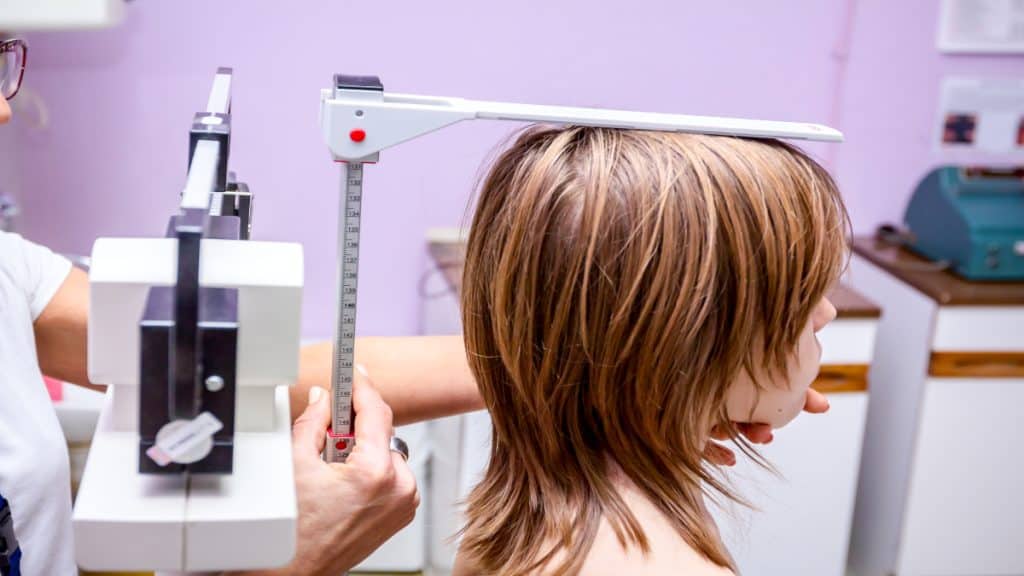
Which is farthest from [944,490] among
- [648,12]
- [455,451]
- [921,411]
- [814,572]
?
[648,12]

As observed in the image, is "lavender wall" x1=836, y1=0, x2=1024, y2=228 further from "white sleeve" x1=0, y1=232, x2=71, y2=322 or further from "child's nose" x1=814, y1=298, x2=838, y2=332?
"white sleeve" x1=0, y1=232, x2=71, y2=322

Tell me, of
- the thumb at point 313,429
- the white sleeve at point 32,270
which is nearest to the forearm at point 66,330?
the white sleeve at point 32,270

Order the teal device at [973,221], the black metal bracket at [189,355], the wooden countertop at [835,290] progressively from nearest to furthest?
1. the black metal bracket at [189,355]
2. the wooden countertop at [835,290]
3. the teal device at [973,221]

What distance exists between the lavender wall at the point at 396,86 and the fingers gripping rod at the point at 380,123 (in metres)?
1.30

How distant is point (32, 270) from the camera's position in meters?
1.17

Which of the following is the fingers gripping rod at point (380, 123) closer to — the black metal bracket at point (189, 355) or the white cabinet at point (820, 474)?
the black metal bracket at point (189, 355)

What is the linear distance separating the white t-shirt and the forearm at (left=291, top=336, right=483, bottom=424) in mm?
278

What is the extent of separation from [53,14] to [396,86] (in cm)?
84

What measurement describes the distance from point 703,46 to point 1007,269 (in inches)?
34.5

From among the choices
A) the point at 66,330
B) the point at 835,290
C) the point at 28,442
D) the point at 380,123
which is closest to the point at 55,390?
the point at 66,330

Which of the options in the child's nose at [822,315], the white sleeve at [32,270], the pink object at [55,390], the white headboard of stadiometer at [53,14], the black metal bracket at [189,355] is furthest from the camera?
the pink object at [55,390]

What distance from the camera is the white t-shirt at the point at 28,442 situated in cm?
105

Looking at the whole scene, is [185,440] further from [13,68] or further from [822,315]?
[13,68]

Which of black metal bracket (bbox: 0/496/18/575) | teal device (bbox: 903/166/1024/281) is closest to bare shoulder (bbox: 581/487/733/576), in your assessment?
black metal bracket (bbox: 0/496/18/575)
